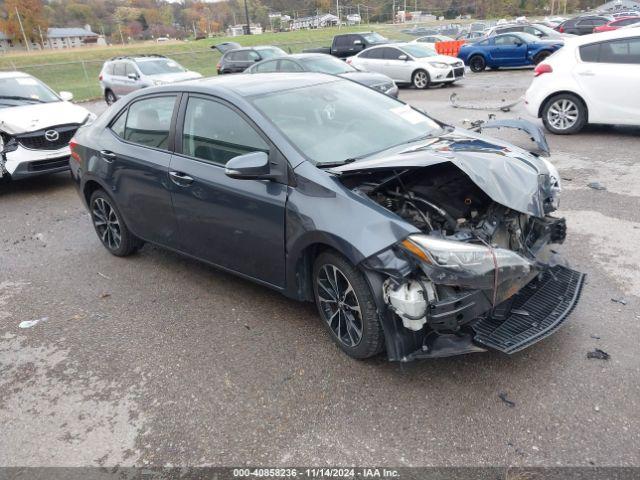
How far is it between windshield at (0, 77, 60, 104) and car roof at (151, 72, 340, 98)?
5556 mm

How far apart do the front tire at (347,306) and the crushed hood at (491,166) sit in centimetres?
63

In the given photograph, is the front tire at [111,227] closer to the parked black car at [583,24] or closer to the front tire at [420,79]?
the front tire at [420,79]

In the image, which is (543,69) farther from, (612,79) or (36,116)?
(36,116)

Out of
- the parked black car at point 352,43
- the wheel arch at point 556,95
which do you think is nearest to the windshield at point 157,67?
the parked black car at point 352,43

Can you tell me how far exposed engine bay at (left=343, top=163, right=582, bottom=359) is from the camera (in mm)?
2766

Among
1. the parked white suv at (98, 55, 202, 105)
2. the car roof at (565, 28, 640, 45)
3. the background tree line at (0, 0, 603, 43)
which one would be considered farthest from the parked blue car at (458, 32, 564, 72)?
the background tree line at (0, 0, 603, 43)

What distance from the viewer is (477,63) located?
21328 millimetres

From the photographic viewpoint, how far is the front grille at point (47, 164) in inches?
310

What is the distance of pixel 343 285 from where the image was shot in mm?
3225

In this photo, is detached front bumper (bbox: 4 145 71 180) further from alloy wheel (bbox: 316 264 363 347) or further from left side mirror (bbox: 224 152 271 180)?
alloy wheel (bbox: 316 264 363 347)

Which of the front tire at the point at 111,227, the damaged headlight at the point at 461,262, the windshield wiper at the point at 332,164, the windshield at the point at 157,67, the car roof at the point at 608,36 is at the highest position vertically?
the car roof at the point at 608,36

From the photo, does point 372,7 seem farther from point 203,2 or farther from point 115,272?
point 115,272

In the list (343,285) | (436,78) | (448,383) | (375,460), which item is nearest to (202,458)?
(375,460)

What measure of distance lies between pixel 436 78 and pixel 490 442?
15.6m
